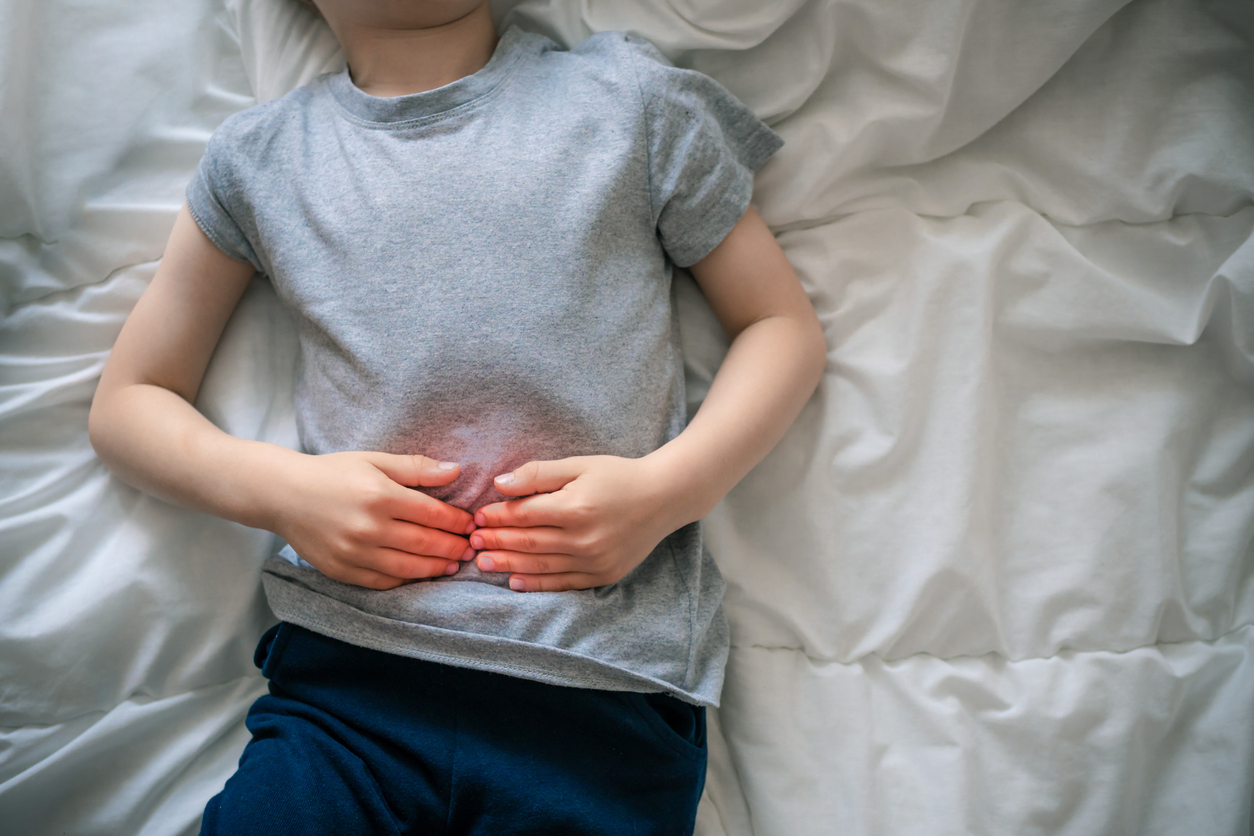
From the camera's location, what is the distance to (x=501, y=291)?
0.71 meters

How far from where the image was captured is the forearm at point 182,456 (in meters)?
0.71

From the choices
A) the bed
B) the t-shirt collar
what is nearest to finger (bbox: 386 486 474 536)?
the bed

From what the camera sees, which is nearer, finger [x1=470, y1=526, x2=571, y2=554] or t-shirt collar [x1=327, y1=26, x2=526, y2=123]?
finger [x1=470, y1=526, x2=571, y2=554]

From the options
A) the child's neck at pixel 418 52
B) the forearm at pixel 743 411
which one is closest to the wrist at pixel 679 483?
the forearm at pixel 743 411

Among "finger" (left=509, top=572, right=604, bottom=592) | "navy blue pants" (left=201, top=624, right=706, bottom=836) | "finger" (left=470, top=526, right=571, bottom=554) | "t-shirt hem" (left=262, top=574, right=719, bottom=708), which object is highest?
"finger" (left=470, top=526, right=571, bottom=554)

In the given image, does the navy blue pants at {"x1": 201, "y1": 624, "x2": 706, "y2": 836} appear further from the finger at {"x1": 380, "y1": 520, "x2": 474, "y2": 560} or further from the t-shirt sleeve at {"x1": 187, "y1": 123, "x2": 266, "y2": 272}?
the t-shirt sleeve at {"x1": 187, "y1": 123, "x2": 266, "y2": 272}

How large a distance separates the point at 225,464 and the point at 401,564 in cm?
19

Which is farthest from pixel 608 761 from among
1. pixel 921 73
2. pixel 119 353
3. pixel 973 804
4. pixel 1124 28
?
pixel 1124 28

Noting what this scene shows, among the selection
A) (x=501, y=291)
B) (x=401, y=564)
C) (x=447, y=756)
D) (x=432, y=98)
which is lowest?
(x=447, y=756)

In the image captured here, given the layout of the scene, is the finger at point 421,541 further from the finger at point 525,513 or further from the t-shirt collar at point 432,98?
the t-shirt collar at point 432,98

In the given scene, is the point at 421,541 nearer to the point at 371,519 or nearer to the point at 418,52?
the point at 371,519

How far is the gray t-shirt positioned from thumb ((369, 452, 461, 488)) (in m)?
0.03

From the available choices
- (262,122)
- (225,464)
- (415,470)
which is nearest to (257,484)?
(225,464)

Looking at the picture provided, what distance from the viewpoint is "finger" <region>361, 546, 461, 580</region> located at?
68cm
